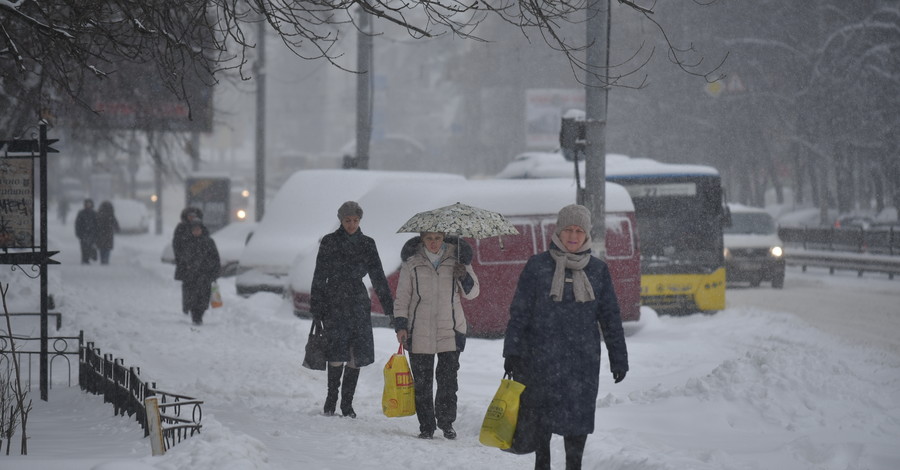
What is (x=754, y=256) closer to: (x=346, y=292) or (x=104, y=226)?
(x=346, y=292)

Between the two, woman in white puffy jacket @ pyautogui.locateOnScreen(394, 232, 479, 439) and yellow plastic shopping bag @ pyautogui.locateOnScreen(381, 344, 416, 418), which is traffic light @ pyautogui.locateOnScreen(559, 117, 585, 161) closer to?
woman in white puffy jacket @ pyautogui.locateOnScreen(394, 232, 479, 439)

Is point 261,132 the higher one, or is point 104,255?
point 261,132

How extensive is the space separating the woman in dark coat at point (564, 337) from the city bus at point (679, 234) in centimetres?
1254

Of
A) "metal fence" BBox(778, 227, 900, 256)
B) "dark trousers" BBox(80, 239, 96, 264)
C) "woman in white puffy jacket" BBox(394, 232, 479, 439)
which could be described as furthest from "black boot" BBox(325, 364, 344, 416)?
"metal fence" BBox(778, 227, 900, 256)

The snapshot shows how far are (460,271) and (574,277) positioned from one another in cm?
213

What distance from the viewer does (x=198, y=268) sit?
639 inches

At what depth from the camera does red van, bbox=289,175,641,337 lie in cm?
1459

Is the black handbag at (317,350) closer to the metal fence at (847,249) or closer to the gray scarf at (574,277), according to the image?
the gray scarf at (574,277)

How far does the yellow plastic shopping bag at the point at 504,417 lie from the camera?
6.21 metres

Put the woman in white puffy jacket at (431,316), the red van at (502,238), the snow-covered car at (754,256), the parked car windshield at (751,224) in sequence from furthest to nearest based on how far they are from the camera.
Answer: the parked car windshield at (751,224)
the snow-covered car at (754,256)
the red van at (502,238)
the woman in white puffy jacket at (431,316)

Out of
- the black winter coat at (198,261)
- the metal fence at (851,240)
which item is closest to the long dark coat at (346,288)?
the black winter coat at (198,261)

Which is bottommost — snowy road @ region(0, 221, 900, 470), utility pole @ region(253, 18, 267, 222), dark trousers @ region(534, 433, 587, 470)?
snowy road @ region(0, 221, 900, 470)

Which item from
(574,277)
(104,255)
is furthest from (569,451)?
(104,255)

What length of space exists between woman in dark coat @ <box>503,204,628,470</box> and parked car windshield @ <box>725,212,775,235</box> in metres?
19.3
